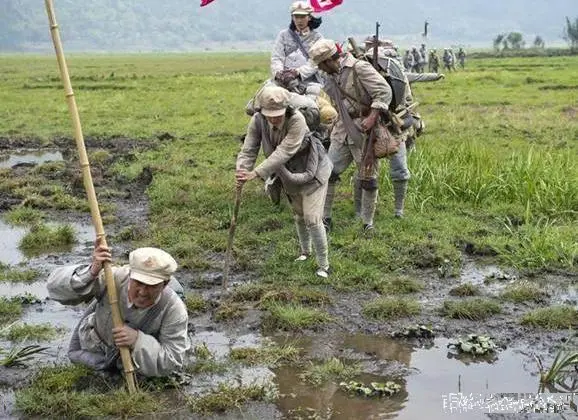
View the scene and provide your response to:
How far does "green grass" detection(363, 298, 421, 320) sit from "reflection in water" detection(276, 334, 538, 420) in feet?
1.49

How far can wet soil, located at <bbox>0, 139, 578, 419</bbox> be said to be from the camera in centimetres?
562

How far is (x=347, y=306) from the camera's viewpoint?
762 centimetres

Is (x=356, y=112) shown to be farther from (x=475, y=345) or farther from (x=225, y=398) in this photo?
(x=225, y=398)

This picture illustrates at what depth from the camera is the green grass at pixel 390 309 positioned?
7.32 m

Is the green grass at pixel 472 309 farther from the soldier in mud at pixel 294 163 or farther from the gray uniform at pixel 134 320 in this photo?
the gray uniform at pixel 134 320

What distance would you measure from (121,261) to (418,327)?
12.4ft

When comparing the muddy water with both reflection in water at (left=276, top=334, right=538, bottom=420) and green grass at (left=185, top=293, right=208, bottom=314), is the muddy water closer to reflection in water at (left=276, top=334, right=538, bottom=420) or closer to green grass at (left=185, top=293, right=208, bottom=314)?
green grass at (left=185, top=293, right=208, bottom=314)

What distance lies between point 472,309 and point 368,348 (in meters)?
1.26

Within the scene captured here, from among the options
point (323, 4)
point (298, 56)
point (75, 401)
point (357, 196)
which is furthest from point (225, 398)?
point (298, 56)

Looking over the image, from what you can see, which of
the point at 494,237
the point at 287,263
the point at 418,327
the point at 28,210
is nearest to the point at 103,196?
the point at 28,210

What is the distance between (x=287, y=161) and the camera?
25.6 ft

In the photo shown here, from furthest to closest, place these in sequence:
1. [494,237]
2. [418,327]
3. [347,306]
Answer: [494,237] → [347,306] → [418,327]

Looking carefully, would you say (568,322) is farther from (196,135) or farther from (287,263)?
(196,135)

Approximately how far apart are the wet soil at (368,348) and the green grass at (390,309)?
8cm
